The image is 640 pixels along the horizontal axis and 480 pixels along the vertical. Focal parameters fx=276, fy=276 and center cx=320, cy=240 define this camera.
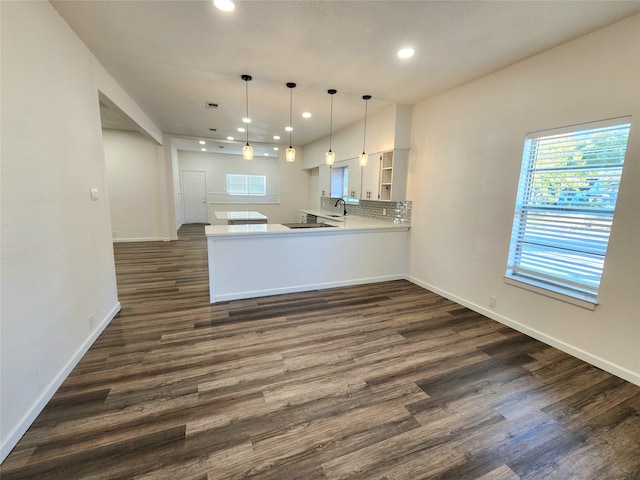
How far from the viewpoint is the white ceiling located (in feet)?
6.52

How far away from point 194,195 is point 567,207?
11.3m

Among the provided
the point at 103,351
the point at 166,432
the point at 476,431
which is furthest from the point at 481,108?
the point at 103,351

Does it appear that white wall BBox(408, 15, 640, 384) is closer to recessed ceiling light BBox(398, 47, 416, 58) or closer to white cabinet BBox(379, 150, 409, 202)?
white cabinet BBox(379, 150, 409, 202)

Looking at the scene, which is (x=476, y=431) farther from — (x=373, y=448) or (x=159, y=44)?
(x=159, y=44)

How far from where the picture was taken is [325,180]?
6684 mm

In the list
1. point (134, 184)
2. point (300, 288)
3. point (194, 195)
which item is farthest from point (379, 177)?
point (194, 195)

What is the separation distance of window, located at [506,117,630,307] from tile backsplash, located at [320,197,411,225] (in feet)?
5.84

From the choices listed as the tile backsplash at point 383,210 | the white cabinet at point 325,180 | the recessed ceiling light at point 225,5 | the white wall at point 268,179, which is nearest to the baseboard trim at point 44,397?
the recessed ceiling light at point 225,5

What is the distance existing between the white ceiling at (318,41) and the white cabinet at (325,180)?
2649mm

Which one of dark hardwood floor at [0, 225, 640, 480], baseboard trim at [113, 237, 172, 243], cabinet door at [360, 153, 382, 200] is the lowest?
dark hardwood floor at [0, 225, 640, 480]

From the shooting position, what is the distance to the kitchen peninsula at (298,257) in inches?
137

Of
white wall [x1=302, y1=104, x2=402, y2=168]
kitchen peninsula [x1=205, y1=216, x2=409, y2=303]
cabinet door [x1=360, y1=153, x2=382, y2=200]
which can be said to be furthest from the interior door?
cabinet door [x1=360, y1=153, x2=382, y2=200]

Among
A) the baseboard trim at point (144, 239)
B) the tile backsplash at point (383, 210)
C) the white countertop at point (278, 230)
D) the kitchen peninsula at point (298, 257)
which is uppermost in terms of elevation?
the tile backsplash at point (383, 210)

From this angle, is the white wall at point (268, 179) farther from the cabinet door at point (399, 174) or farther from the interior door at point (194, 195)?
the cabinet door at point (399, 174)
